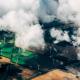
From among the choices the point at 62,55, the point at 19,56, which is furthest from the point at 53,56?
the point at 19,56

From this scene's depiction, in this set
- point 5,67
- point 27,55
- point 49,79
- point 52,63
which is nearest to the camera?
point 49,79

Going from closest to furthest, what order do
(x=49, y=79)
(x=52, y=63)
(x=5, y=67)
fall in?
(x=49, y=79) → (x=5, y=67) → (x=52, y=63)

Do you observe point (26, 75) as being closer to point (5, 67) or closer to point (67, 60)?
point (5, 67)

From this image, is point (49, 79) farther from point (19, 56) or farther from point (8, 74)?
point (19, 56)

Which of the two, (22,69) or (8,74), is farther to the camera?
(22,69)

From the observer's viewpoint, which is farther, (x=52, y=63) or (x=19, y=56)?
(x=19, y=56)

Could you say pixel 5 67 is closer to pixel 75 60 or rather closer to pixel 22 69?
pixel 22 69

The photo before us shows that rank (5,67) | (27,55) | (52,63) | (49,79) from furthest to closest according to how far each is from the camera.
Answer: (27,55) → (52,63) → (5,67) → (49,79)

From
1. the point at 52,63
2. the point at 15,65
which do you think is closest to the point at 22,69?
the point at 15,65
